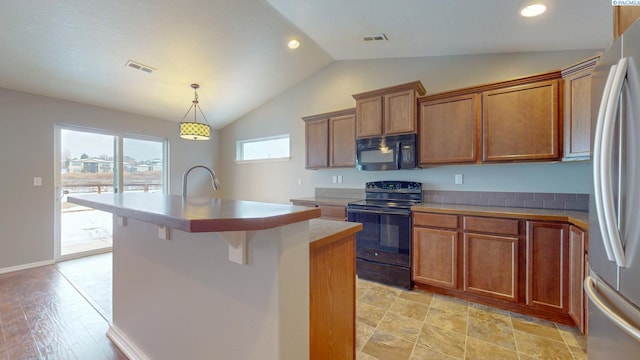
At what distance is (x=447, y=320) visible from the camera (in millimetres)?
2227

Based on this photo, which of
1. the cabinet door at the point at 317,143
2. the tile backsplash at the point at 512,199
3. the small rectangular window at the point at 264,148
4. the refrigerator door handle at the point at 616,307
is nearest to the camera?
the refrigerator door handle at the point at 616,307

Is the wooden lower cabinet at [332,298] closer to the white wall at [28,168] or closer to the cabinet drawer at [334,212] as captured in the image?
the cabinet drawer at [334,212]

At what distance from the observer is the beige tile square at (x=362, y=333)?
1.93m

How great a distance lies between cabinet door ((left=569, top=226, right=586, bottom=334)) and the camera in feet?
6.24

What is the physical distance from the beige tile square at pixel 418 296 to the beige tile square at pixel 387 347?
70 cm

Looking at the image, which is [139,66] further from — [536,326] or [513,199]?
[536,326]

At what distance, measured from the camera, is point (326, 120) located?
3859 mm

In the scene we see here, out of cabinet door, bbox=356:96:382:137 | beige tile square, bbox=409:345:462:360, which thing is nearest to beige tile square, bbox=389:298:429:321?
beige tile square, bbox=409:345:462:360

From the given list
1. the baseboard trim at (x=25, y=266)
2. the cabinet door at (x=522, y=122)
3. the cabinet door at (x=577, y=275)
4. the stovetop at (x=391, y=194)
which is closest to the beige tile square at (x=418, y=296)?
the stovetop at (x=391, y=194)

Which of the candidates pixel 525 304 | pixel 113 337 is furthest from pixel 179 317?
pixel 525 304

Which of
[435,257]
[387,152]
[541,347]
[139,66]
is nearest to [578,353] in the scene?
[541,347]

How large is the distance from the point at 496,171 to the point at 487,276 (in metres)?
1.18

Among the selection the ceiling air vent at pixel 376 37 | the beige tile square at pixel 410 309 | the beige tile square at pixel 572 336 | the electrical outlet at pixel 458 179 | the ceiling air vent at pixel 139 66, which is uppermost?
the ceiling air vent at pixel 376 37

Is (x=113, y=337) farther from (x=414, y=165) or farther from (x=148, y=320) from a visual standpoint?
(x=414, y=165)
